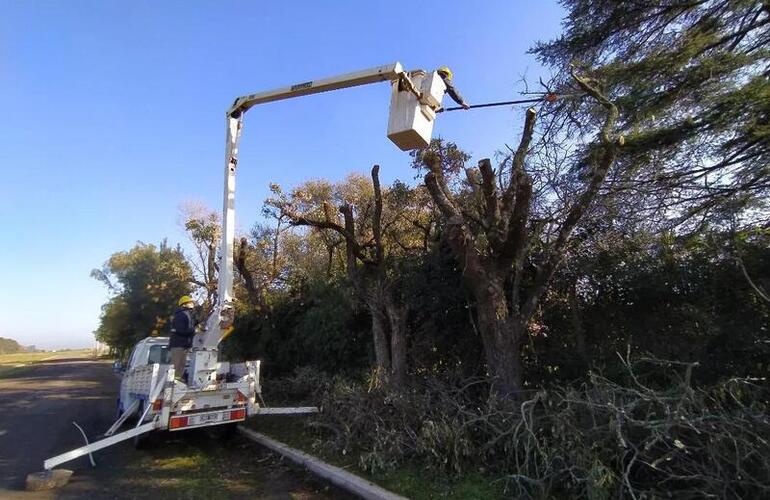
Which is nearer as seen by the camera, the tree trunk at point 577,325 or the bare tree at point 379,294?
the tree trunk at point 577,325

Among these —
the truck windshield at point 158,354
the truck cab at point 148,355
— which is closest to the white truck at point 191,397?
the truck cab at point 148,355

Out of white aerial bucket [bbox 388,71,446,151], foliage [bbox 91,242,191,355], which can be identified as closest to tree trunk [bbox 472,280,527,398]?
white aerial bucket [bbox 388,71,446,151]

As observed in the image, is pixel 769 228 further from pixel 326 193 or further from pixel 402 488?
pixel 326 193

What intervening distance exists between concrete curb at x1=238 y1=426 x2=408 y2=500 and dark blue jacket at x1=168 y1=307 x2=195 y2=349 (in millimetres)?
2140

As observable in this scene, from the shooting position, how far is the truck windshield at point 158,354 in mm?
11133

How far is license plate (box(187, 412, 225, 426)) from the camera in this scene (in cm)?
796

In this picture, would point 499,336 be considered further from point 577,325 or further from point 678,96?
point 678,96

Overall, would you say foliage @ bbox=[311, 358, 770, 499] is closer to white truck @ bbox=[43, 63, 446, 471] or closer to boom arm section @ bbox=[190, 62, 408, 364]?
white truck @ bbox=[43, 63, 446, 471]

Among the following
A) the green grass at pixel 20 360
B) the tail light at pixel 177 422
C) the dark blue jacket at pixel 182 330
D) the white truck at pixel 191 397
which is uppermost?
the dark blue jacket at pixel 182 330

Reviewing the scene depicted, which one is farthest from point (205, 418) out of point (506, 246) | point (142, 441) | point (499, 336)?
point (506, 246)

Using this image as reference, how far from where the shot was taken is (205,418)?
810 cm

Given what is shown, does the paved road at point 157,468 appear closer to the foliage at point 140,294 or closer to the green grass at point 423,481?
the green grass at point 423,481

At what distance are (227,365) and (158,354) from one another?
266cm

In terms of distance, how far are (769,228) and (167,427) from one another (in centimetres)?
904
